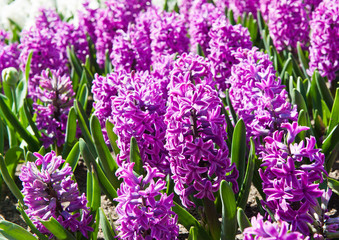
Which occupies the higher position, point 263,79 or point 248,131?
point 263,79

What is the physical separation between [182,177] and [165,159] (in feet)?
0.93

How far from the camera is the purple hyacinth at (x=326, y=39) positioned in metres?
3.25

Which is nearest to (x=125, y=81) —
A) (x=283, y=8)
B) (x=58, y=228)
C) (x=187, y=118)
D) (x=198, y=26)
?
(x=187, y=118)

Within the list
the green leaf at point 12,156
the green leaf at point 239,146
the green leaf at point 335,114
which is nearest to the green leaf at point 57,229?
the green leaf at point 239,146

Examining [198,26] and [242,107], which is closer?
[242,107]

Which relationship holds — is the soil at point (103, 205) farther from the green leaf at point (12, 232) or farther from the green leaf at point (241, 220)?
the green leaf at point (241, 220)

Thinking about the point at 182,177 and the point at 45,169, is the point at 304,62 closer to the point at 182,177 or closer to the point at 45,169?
the point at 182,177

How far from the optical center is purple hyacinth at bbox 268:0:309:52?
3932 millimetres

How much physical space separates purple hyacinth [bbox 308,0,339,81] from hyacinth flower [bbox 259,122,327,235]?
1763 millimetres

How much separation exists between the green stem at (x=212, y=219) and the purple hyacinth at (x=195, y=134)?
0.24m

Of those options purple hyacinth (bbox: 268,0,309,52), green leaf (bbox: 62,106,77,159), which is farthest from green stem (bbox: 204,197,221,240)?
purple hyacinth (bbox: 268,0,309,52)

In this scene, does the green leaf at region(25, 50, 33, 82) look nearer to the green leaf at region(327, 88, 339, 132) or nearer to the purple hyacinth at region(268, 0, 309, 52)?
the purple hyacinth at region(268, 0, 309, 52)

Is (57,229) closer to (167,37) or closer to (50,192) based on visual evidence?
(50,192)

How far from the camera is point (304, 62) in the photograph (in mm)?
3676
